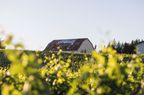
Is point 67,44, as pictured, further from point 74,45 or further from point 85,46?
point 85,46

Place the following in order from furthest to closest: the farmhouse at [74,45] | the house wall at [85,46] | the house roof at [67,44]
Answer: the house wall at [85,46], the house roof at [67,44], the farmhouse at [74,45]

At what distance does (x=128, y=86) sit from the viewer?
543 centimetres

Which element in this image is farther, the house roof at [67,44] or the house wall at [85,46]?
the house wall at [85,46]

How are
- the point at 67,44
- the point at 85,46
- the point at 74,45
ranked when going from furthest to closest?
the point at 67,44 < the point at 85,46 < the point at 74,45

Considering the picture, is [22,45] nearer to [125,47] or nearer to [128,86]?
[128,86]

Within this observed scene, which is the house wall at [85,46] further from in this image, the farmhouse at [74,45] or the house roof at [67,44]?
the house roof at [67,44]

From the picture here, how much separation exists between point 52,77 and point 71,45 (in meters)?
59.9

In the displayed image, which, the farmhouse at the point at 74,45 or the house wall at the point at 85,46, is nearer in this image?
the farmhouse at the point at 74,45

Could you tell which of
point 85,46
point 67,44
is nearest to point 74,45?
point 67,44

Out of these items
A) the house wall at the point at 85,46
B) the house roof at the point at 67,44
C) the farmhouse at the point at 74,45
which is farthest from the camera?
the house wall at the point at 85,46

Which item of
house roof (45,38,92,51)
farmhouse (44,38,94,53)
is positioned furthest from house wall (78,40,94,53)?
house roof (45,38,92,51)

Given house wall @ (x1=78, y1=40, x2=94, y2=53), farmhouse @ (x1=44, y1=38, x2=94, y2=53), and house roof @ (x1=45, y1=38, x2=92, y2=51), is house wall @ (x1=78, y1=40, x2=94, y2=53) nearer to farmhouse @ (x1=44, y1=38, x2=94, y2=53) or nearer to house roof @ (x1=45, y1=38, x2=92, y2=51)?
farmhouse @ (x1=44, y1=38, x2=94, y2=53)

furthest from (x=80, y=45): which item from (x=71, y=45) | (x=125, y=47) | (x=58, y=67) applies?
(x=58, y=67)

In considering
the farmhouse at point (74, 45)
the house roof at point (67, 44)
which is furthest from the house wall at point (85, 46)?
the house roof at point (67, 44)
